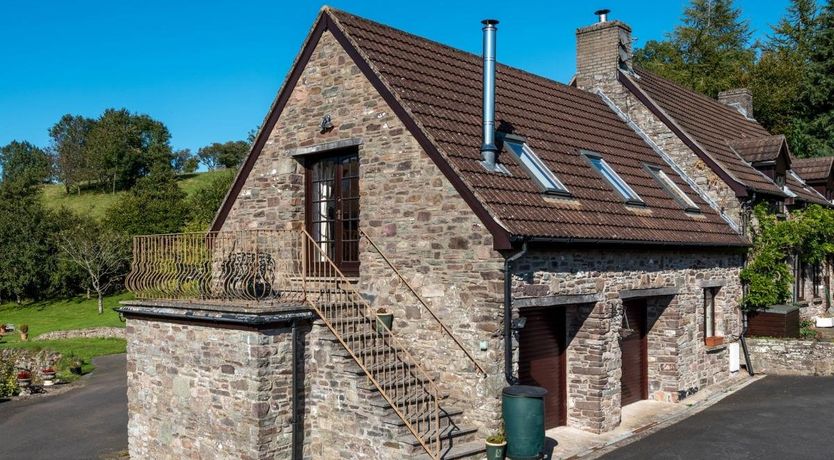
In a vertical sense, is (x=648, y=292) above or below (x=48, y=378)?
above

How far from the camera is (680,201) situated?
17031 millimetres

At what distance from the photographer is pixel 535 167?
13.3 meters

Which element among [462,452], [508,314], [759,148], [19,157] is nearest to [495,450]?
→ [462,452]

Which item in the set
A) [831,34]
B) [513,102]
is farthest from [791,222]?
[831,34]

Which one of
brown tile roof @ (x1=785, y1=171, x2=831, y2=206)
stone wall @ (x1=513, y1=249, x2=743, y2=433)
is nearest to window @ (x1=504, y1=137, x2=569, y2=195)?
stone wall @ (x1=513, y1=249, x2=743, y2=433)

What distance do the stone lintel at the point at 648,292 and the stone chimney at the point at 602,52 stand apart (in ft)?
25.1

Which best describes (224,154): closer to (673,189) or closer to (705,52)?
(705,52)

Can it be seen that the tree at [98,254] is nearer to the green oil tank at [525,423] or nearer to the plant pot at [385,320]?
the plant pot at [385,320]

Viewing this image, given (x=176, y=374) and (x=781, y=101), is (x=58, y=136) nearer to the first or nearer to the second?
(x=781, y=101)

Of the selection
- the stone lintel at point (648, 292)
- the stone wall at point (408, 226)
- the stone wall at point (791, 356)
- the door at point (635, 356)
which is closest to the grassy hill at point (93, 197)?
the stone wall at point (408, 226)

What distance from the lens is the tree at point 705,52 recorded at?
42.7 m

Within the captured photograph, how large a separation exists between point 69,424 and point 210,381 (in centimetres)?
743

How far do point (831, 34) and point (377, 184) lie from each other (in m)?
33.9

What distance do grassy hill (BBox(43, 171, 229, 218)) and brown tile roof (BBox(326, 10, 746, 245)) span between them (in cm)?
6098
